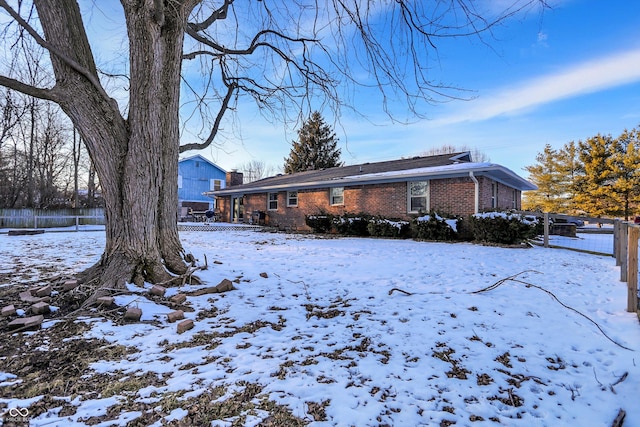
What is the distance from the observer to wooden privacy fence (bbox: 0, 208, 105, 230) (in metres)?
16.2

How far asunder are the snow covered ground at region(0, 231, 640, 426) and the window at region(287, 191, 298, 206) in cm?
1196

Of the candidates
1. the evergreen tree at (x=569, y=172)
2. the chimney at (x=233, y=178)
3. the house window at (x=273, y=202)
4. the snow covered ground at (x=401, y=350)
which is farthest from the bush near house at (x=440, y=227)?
the evergreen tree at (x=569, y=172)

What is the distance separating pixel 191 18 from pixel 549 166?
1120 inches

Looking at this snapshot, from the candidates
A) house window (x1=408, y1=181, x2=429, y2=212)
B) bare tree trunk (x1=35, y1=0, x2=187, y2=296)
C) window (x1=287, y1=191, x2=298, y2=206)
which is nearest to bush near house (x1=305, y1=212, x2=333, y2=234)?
window (x1=287, y1=191, x2=298, y2=206)

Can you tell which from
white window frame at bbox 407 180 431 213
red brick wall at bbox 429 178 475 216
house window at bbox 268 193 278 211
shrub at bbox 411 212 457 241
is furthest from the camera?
house window at bbox 268 193 278 211

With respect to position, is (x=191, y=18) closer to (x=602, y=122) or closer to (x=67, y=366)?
(x=67, y=366)

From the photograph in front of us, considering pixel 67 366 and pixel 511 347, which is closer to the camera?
pixel 67 366

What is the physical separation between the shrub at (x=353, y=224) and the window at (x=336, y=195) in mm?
1686

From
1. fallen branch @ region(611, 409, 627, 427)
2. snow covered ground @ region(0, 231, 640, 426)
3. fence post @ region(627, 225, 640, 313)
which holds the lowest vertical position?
fallen branch @ region(611, 409, 627, 427)

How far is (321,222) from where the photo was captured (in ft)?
46.8

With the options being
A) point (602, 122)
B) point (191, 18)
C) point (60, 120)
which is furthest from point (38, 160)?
point (602, 122)

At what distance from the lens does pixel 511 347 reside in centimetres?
263

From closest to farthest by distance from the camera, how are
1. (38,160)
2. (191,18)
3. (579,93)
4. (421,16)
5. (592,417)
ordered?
1. (592,417)
2. (421,16)
3. (191,18)
4. (579,93)
5. (38,160)

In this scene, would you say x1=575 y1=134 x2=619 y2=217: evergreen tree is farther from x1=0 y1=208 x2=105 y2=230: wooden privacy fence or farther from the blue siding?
x1=0 y1=208 x2=105 y2=230: wooden privacy fence
